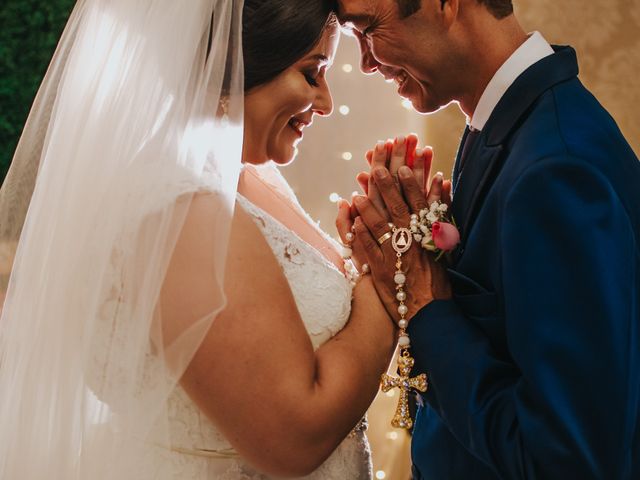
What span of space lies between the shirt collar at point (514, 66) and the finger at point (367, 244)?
0.35m

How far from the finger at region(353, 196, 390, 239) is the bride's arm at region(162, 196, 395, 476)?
9.9 inches

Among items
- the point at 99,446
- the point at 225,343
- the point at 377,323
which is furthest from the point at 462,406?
the point at 99,446

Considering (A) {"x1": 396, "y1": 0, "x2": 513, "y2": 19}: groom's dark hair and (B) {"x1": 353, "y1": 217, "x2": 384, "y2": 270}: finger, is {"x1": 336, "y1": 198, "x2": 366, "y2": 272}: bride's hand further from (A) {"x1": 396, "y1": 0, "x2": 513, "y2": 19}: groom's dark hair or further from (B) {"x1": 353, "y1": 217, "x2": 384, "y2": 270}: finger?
(A) {"x1": 396, "y1": 0, "x2": 513, "y2": 19}: groom's dark hair

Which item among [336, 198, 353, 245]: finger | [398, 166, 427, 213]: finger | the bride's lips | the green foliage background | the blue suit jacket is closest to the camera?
the blue suit jacket

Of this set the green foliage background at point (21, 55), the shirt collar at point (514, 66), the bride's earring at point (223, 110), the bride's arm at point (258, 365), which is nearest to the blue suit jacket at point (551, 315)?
the shirt collar at point (514, 66)

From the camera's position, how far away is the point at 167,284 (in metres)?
1.48

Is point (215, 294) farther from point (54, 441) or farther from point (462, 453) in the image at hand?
point (462, 453)

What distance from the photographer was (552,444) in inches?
53.2

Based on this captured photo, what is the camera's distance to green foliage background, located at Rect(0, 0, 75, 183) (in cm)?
390

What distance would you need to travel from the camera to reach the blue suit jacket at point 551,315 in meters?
1.34

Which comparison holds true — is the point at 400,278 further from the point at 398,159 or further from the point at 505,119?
the point at 505,119

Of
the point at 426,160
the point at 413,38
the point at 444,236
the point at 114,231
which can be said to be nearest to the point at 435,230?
the point at 444,236

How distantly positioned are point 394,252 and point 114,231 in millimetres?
566

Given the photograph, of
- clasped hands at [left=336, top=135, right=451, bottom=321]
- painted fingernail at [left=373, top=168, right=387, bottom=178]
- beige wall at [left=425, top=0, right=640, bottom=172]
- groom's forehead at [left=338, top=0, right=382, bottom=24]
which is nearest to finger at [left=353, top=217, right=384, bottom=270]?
clasped hands at [left=336, top=135, right=451, bottom=321]
